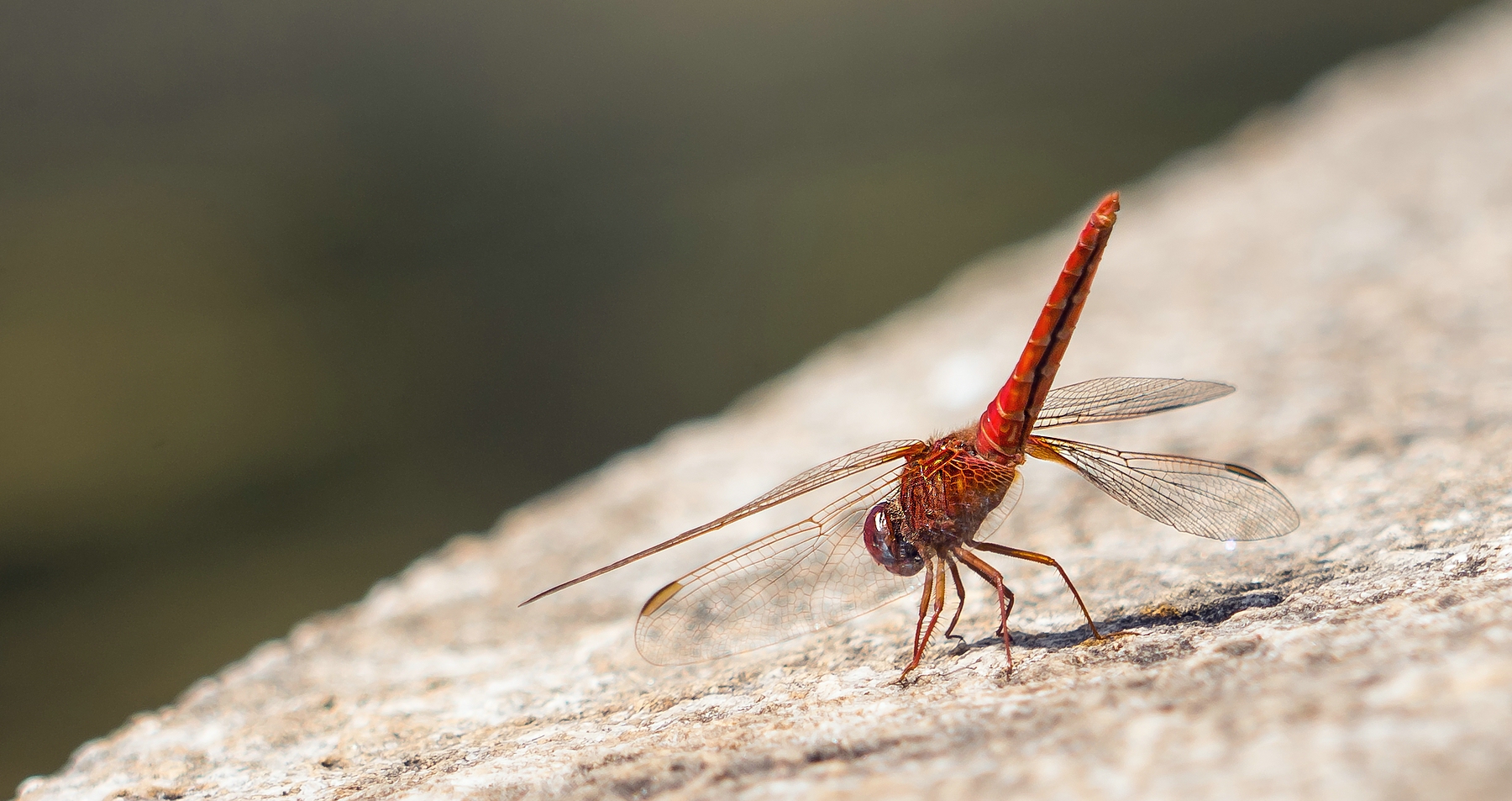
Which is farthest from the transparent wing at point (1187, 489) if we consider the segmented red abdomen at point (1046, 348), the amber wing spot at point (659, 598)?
the amber wing spot at point (659, 598)

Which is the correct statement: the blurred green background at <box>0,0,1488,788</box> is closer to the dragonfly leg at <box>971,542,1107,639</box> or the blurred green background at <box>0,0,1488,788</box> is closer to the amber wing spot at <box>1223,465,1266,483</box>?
the dragonfly leg at <box>971,542,1107,639</box>

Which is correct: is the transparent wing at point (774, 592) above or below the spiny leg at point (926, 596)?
above

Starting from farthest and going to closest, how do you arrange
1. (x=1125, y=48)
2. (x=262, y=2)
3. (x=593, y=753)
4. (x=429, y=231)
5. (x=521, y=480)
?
(x=1125, y=48) → (x=262, y=2) → (x=429, y=231) → (x=521, y=480) → (x=593, y=753)

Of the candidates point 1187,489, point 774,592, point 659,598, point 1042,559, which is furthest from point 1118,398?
point 659,598

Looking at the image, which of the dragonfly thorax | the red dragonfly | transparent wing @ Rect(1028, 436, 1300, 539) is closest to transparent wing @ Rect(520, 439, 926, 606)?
the red dragonfly

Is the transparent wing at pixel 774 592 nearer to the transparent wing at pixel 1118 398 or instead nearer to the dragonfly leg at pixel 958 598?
the dragonfly leg at pixel 958 598

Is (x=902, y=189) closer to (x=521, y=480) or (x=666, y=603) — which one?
(x=521, y=480)

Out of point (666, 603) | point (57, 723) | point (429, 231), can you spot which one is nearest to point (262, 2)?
point (429, 231)

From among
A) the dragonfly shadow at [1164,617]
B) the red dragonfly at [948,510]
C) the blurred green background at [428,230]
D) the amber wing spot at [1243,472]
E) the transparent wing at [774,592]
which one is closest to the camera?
the dragonfly shadow at [1164,617]
